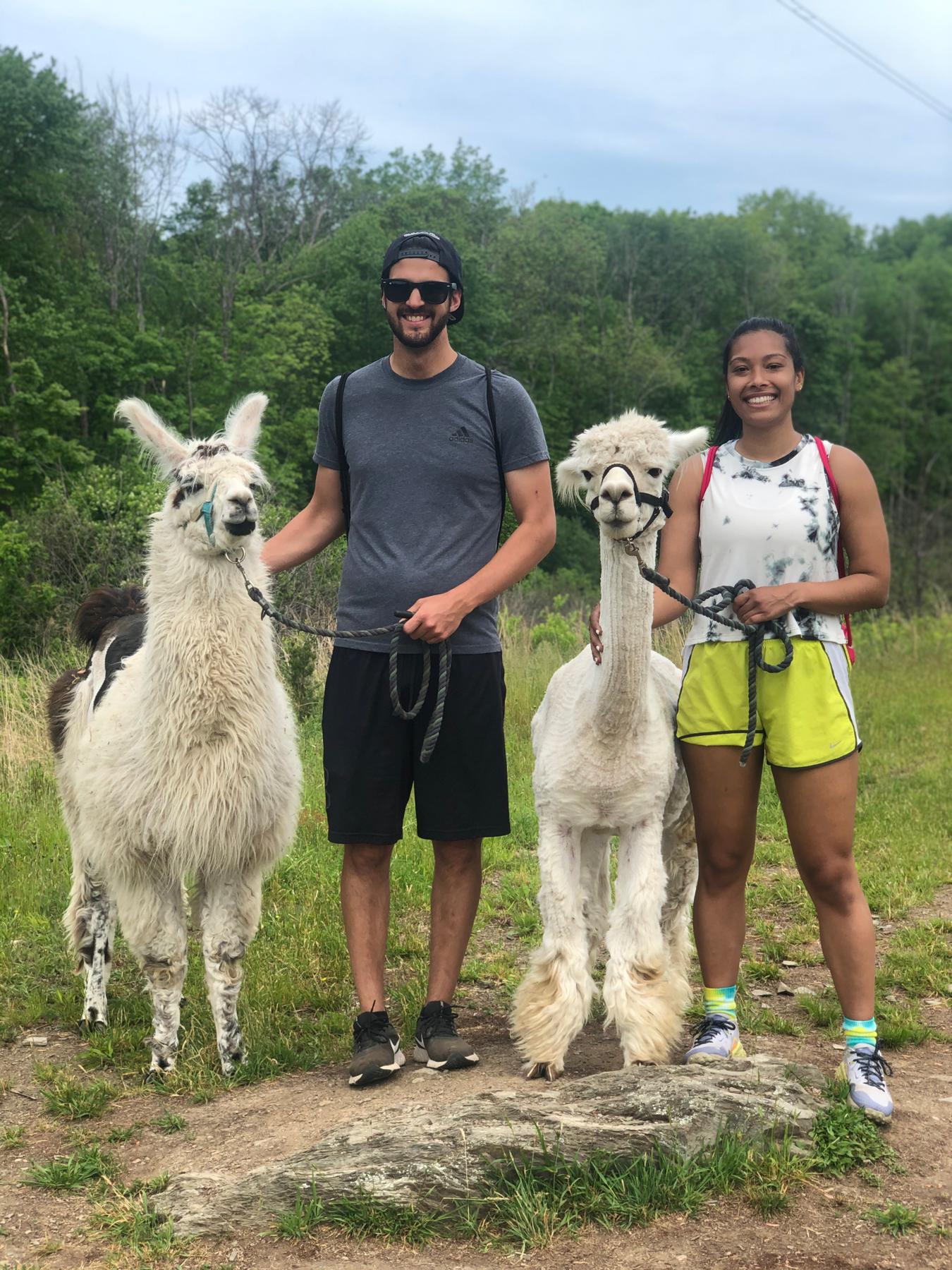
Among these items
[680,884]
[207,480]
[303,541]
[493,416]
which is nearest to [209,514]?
[207,480]

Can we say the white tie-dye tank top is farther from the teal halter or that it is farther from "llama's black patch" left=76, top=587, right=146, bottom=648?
"llama's black patch" left=76, top=587, right=146, bottom=648

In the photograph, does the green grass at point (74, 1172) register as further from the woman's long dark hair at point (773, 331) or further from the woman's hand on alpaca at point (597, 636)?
the woman's long dark hair at point (773, 331)

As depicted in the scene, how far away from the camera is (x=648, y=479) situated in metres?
3.48

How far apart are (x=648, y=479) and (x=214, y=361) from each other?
2912cm

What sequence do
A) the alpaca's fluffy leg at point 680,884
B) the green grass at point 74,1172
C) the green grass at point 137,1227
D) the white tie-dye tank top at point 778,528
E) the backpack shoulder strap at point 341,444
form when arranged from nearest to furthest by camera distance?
1. the green grass at point 137,1227
2. the green grass at point 74,1172
3. the white tie-dye tank top at point 778,528
4. the backpack shoulder strap at point 341,444
5. the alpaca's fluffy leg at point 680,884

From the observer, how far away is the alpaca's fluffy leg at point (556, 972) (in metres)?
3.64

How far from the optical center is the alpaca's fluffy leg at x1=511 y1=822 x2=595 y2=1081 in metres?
3.64

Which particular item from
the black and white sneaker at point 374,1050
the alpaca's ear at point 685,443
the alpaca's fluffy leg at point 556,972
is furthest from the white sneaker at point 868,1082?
the alpaca's ear at point 685,443

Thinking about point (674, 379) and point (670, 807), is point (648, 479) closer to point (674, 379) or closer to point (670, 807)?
point (670, 807)

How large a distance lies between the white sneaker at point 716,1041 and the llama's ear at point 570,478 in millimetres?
1704

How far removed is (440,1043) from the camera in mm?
3791

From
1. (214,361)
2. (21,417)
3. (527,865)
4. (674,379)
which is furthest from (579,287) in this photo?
(527,865)

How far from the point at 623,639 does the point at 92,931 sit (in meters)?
2.53

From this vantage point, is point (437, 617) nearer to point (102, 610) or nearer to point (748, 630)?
point (748, 630)
